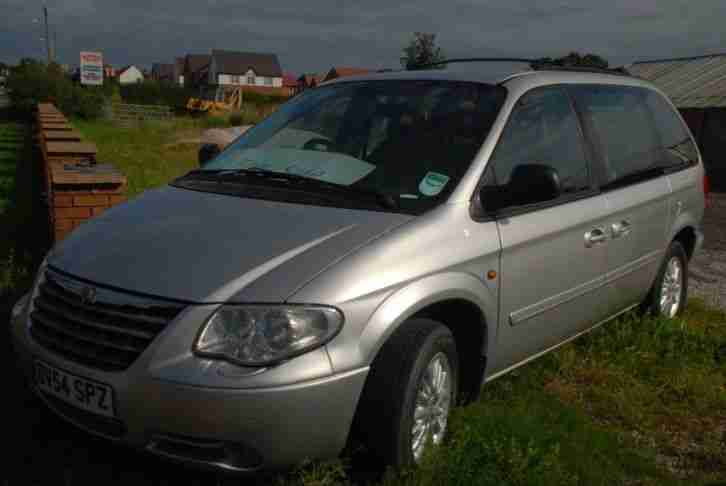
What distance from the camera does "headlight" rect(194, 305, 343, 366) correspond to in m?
2.57

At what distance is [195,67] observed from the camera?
119 m

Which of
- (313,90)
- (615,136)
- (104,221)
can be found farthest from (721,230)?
(104,221)

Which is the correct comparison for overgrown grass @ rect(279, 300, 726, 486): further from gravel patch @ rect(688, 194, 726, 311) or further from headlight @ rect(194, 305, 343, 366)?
gravel patch @ rect(688, 194, 726, 311)

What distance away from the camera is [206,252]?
2.88 meters

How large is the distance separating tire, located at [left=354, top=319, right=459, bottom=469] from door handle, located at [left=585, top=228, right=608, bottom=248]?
1427mm

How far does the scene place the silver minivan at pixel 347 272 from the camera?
8.52 ft

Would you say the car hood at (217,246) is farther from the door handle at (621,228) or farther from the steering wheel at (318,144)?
the door handle at (621,228)

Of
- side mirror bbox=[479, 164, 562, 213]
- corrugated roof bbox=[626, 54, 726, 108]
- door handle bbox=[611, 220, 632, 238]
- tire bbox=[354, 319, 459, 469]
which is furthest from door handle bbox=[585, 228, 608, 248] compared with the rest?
corrugated roof bbox=[626, 54, 726, 108]

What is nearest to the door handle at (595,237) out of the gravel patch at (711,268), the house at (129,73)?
the gravel patch at (711,268)

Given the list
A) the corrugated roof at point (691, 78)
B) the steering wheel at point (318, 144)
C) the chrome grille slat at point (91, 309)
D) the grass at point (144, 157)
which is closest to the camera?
the chrome grille slat at point (91, 309)

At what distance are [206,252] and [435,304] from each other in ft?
3.19

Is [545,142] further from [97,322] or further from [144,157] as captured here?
[144,157]

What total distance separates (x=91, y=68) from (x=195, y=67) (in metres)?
82.8

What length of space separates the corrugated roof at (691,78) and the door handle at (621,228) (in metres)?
15.7
